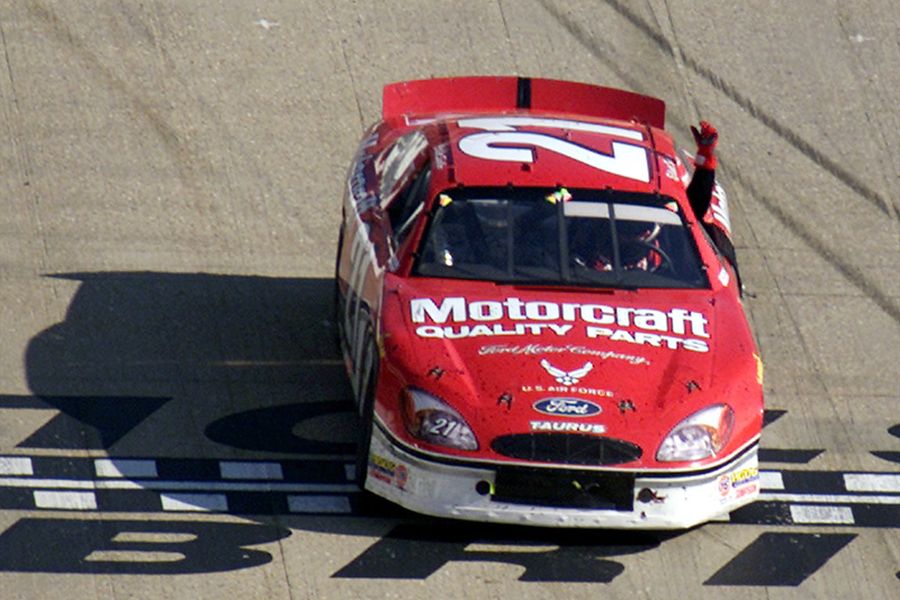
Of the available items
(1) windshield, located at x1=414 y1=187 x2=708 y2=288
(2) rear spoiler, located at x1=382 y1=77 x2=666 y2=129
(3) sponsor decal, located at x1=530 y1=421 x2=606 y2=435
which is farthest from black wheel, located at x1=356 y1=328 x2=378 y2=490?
(2) rear spoiler, located at x1=382 y1=77 x2=666 y2=129

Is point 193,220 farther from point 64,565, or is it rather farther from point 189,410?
point 64,565

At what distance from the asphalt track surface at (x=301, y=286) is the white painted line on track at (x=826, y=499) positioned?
12 mm

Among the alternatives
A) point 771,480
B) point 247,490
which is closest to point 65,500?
point 247,490

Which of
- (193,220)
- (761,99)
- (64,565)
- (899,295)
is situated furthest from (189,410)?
(761,99)

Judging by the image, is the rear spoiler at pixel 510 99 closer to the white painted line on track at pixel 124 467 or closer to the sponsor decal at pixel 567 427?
the white painted line on track at pixel 124 467

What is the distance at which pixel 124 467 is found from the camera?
9.09 metres

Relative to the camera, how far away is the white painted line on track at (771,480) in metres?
9.27

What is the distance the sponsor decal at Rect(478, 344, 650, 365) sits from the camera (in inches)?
338

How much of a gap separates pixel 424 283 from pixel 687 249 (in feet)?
4.44

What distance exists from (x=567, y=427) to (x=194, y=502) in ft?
6.02

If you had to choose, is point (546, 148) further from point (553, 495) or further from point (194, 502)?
point (194, 502)

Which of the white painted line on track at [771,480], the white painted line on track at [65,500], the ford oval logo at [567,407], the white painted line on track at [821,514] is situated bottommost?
the white painted line on track at [821,514]

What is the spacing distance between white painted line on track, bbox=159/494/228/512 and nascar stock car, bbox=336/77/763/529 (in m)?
0.67

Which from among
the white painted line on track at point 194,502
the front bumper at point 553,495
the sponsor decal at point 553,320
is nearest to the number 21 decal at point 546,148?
the sponsor decal at point 553,320
